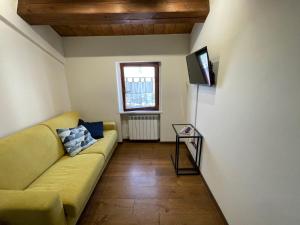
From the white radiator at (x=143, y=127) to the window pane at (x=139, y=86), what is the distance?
1.02ft

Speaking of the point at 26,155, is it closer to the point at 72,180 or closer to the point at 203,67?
the point at 72,180

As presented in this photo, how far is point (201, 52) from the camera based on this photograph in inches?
73.3

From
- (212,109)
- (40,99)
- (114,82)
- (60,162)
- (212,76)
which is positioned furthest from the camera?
(114,82)

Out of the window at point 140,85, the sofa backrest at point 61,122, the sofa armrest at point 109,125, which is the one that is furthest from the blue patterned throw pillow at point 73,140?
the window at point 140,85

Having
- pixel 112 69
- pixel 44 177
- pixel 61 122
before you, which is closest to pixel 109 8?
pixel 112 69

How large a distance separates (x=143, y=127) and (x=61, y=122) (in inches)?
63.1

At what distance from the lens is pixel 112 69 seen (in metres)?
3.22

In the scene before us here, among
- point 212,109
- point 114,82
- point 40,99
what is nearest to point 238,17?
point 212,109

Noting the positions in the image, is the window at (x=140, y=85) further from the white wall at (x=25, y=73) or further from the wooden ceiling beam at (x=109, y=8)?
the wooden ceiling beam at (x=109, y=8)

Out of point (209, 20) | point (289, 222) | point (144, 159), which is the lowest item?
point (144, 159)

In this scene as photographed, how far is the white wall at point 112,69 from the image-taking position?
10.2 ft

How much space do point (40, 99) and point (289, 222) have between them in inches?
119

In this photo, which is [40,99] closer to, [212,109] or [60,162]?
[60,162]

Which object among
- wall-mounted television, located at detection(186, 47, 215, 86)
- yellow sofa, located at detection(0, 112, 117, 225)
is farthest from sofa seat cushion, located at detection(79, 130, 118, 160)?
wall-mounted television, located at detection(186, 47, 215, 86)
